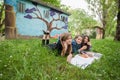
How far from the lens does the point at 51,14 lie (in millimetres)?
17391

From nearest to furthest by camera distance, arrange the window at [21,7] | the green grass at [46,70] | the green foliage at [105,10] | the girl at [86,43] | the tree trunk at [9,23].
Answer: the green grass at [46,70] → the girl at [86,43] → the tree trunk at [9,23] → the window at [21,7] → the green foliage at [105,10]

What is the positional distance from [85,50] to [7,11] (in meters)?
5.93

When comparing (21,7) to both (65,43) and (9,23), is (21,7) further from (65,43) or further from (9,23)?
(65,43)

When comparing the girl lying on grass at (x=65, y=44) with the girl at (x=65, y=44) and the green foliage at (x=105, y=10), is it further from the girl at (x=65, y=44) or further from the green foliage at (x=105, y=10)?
the green foliage at (x=105, y=10)

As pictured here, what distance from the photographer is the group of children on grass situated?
6754 millimetres

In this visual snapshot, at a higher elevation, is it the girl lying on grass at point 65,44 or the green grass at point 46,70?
the girl lying on grass at point 65,44

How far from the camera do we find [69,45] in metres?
6.83

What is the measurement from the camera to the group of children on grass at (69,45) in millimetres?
6754

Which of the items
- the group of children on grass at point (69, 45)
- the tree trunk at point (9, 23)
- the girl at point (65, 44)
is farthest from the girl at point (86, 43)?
the tree trunk at point (9, 23)

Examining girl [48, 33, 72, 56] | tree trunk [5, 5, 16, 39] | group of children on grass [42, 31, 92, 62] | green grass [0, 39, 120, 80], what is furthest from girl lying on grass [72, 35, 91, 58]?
tree trunk [5, 5, 16, 39]

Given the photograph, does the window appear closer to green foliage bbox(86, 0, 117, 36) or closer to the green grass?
the green grass

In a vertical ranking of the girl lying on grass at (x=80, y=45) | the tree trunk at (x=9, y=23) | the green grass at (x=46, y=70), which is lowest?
the green grass at (x=46, y=70)

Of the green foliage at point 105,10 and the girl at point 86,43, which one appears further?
the green foliage at point 105,10

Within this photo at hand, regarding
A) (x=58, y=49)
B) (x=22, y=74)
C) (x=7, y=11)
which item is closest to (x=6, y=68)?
(x=22, y=74)
